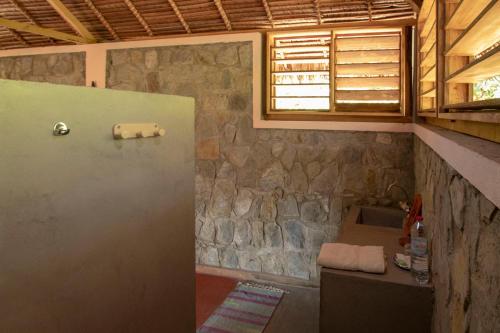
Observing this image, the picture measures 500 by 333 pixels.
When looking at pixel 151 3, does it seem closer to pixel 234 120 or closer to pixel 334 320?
pixel 234 120

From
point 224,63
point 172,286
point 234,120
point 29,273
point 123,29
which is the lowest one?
point 172,286

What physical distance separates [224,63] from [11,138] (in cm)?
285

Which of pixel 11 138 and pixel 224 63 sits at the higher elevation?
pixel 224 63

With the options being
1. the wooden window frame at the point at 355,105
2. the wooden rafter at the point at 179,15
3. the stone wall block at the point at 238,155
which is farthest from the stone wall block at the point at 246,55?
the stone wall block at the point at 238,155

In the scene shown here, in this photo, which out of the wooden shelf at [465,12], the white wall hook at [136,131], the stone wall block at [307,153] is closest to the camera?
the wooden shelf at [465,12]

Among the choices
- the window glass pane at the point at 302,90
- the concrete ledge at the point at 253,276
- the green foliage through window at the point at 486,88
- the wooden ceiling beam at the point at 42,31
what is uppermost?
the wooden ceiling beam at the point at 42,31

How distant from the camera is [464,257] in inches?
38.1

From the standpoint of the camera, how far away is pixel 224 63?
3.59 meters

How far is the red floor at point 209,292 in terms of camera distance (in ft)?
10.0

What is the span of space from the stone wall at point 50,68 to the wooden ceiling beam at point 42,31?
161 mm

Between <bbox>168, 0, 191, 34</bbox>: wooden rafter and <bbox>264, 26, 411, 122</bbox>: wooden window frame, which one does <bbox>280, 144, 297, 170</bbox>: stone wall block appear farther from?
<bbox>168, 0, 191, 34</bbox>: wooden rafter

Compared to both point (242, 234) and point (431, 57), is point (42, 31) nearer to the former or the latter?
point (242, 234)

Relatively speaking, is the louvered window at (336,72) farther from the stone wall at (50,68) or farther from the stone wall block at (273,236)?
the stone wall at (50,68)

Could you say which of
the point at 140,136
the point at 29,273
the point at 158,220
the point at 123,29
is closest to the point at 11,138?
the point at 29,273
